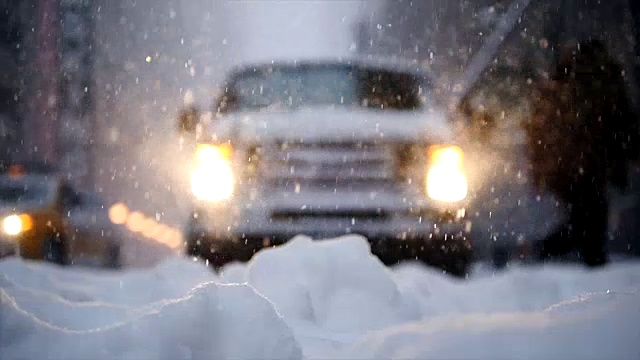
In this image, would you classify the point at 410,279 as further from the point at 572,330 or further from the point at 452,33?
the point at 452,33

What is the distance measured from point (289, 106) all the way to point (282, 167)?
0.65 m

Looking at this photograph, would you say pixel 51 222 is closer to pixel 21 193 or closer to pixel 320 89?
pixel 21 193

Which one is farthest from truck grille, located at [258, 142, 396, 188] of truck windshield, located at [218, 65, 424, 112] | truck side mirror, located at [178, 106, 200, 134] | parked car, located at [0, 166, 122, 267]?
parked car, located at [0, 166, 122, 267]

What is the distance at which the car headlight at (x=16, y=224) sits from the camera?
5.36 meters

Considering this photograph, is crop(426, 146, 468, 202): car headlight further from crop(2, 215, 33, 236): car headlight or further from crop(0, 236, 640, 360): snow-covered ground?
crop(2, 215, 33, 236): car headlight

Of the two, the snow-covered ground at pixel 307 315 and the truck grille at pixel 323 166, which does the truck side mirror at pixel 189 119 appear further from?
the snow-covered ground at pixel 307 315

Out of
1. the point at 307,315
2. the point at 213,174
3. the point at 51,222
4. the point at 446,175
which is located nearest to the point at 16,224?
the point at 51,222

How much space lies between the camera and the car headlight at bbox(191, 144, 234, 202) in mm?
5156

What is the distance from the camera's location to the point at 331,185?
16.5 ft

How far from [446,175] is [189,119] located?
5.38ft

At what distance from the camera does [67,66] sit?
1162 cm

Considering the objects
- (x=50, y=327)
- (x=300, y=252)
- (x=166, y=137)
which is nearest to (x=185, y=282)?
(x=300, y=252)

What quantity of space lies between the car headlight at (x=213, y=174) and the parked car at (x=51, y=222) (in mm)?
948

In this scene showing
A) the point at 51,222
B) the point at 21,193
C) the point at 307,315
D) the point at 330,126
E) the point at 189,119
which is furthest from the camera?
the point at 51,222
